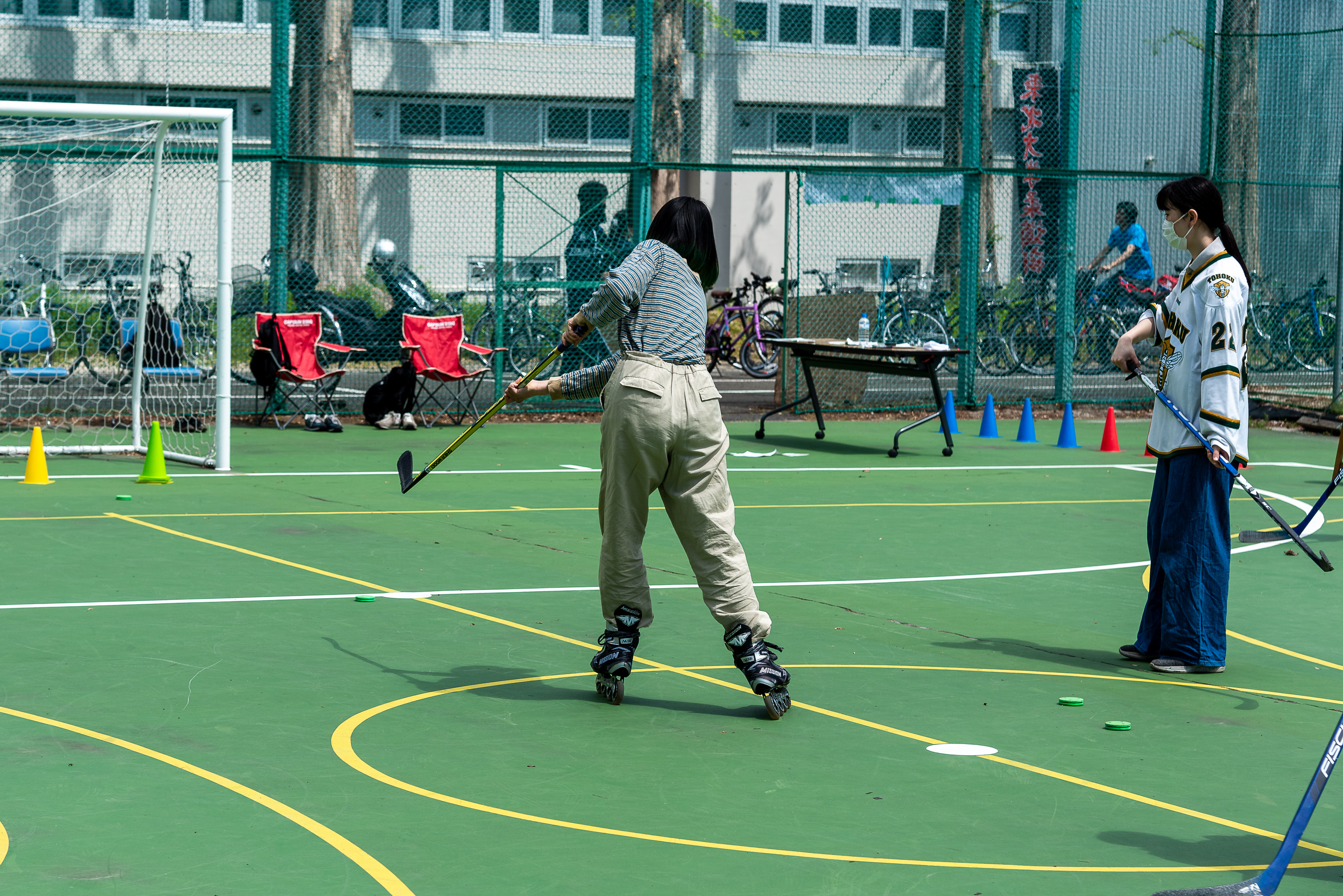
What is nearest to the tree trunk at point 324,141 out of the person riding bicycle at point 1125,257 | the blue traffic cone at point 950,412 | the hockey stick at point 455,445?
the blue traffic cone at point 950,412

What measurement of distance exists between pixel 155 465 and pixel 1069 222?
11.4 m

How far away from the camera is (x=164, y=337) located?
1516 cm

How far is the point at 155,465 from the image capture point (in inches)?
481

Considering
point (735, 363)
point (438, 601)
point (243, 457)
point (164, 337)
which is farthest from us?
point (735, 363)

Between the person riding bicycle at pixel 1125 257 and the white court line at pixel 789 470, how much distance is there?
4.71 metres

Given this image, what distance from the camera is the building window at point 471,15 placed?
27484mm

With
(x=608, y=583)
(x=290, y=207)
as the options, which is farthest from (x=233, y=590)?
(x=290, y=207)

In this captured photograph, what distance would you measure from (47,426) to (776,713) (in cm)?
1164

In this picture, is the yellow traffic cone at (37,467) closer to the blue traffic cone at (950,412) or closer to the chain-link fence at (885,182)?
the chain-link fence at (885,182)

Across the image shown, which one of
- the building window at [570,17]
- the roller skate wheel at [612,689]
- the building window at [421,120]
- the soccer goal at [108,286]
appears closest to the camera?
the roller skate wheel at [612,689]

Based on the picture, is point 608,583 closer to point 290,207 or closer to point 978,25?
point 290,207

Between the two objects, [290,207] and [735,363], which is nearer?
[290,207]

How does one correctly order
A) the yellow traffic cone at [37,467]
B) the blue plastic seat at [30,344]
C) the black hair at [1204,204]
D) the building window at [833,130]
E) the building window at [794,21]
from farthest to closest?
1. the building window at [833,130]
2. the building window at [794,21]
3. the blue plastic seat at [30,344]
4. the yellow traffic cone at [37,467]
5. the black hair at [1204,204]

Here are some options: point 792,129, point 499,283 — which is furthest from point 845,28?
point 499,283
